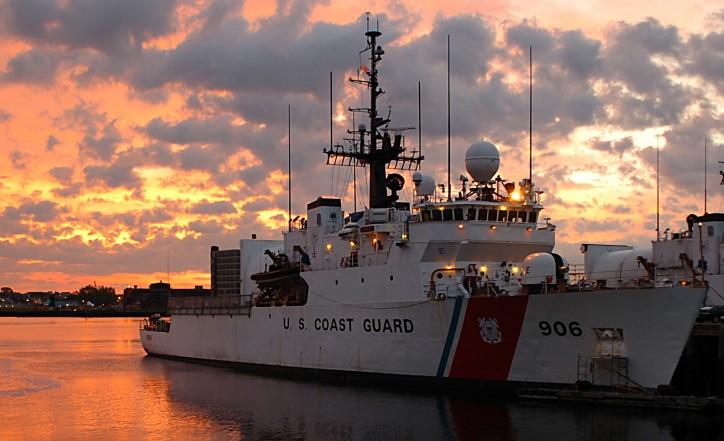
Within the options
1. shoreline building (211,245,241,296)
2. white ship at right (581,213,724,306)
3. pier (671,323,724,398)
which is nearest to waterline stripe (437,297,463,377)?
pier (671,323,724,398)

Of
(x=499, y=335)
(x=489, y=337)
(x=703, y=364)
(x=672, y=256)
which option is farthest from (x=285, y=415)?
(x=672, y=256)

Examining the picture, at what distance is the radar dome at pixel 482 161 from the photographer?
2792 centimetres

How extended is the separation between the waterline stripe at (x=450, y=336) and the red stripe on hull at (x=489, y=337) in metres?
0.25

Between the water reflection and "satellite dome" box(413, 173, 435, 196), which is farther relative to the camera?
"satellite dome" box(413, 173, 435, 196)

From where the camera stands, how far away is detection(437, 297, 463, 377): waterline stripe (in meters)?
24.7

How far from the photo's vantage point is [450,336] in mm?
25031

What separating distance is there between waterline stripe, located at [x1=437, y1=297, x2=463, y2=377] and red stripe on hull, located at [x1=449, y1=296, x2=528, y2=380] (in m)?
0.25

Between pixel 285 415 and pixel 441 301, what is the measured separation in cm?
572

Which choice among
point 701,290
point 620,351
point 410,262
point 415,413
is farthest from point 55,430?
point 701,290

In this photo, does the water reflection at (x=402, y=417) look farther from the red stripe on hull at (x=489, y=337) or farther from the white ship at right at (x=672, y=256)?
the white ship at right at (x=672, y=256)

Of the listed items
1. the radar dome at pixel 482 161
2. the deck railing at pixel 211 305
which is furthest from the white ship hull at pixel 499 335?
the radar dome at pixel 482 161

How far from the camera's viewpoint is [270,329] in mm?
33312

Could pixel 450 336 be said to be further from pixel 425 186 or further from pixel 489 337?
pixel 425 186

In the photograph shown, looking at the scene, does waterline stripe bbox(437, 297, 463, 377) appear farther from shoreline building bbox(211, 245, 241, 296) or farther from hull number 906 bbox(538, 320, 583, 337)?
shoreline building bbox(211, 245, 241, 296)
